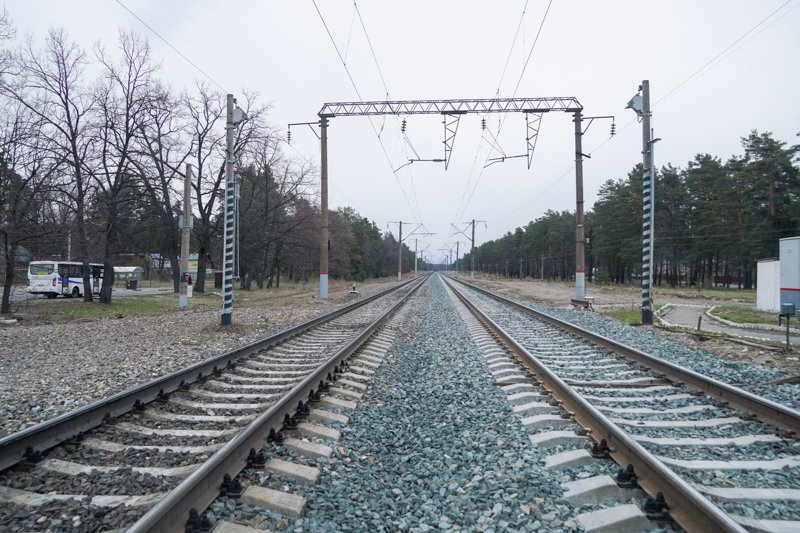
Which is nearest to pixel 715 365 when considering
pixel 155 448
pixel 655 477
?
pixel 655 477

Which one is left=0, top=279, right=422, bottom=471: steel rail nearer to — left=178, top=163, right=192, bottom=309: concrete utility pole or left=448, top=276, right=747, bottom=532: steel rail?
left=448, top=276, right=747, bottom=532: steel rail

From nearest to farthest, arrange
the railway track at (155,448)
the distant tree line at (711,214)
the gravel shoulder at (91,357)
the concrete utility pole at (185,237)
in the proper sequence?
the railway track at (155,448) < the gravel shoulder at (91,357) < the concrete utility pole at (185,237) < the distant tree line at (711,214)

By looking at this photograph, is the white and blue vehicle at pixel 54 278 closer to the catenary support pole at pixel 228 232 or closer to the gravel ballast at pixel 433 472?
the catenary support pole at pixel 228 232

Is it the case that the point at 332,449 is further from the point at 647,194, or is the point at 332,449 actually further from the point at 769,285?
the point at 769,285

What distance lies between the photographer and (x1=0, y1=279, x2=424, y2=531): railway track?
312cm

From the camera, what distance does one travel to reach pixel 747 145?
4962 cm

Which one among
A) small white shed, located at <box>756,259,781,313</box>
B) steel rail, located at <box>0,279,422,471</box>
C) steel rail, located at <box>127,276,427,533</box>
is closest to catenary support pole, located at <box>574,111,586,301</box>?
small white shed, located at <box>756,259,781,313</box>

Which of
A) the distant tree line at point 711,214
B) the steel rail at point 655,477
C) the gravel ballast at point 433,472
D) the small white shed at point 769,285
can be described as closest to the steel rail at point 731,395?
the steel rail at point 655,477

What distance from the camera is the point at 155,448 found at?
14.2 feet

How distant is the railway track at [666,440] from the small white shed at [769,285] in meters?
15.3

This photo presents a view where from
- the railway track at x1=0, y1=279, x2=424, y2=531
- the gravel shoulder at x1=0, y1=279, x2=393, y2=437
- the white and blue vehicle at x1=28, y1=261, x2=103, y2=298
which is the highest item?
the white and blue vehicle at x1=28, y1=261, x2=103, y2=298

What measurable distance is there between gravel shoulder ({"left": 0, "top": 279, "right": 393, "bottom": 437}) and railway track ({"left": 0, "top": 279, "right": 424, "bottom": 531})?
3.59 feet

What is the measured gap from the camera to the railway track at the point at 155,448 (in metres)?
3.12

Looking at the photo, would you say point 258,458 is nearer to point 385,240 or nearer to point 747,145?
point 747,145
